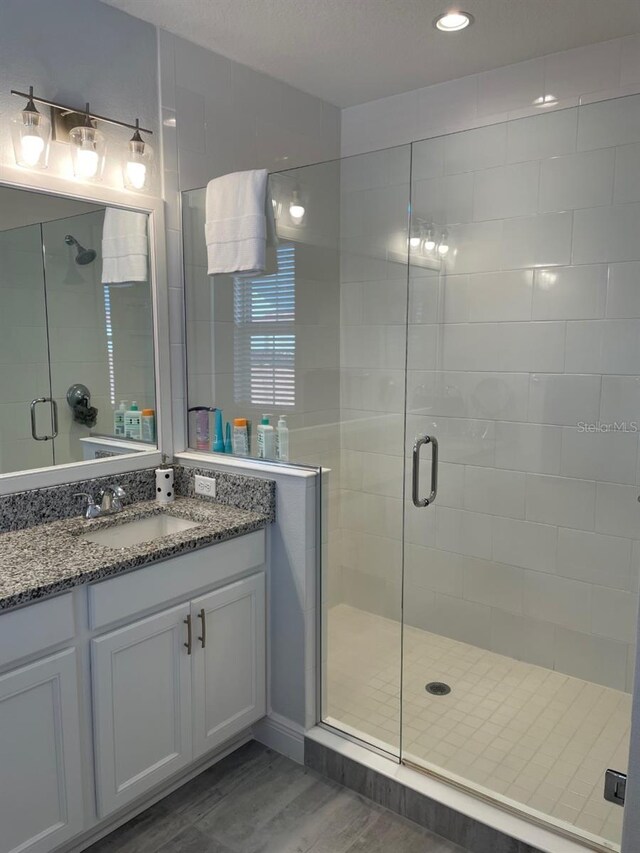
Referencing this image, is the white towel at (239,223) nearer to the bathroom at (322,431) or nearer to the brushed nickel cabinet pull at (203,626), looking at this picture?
the bathroom at (322,431)

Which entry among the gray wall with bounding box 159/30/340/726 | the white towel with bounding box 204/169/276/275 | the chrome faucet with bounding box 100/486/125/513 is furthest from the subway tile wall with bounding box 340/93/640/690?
the chrome faucet with bounding box 100/486/125/513

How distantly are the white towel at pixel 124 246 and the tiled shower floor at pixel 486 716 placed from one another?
153cm

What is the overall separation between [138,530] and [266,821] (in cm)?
104

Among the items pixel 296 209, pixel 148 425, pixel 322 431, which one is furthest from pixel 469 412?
pixel 148 425

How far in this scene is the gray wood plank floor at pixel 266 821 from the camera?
192cm

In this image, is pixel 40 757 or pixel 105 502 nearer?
pixel 40 757

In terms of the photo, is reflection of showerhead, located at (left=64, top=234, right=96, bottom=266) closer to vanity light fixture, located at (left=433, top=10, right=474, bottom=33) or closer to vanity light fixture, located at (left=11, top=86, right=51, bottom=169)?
vanity light fixture, located at (left=11, top=86, right=51, bottom=169)

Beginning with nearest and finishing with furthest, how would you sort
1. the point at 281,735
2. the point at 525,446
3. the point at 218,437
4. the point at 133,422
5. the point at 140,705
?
the point at 140,705
the point at 281,735
the point at 133,422
the point at 218,437
the point at 525,446

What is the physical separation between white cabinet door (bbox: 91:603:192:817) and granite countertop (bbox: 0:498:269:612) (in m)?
0.21

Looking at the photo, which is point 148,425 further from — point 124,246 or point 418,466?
point 418,466

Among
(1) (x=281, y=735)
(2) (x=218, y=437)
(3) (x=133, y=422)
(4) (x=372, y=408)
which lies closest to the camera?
(1) (x=281, y=735)

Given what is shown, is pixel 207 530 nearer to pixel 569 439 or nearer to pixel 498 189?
pixel 569 439

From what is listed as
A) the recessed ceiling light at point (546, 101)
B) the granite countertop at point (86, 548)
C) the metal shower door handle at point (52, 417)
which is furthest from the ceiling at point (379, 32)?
the granite countertop at point (86, 548)

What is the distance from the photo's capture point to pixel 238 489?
2.38 m
